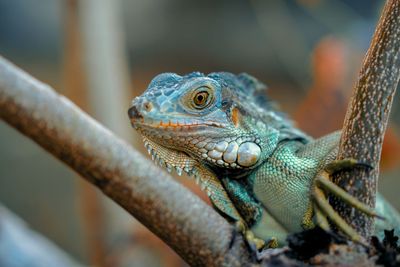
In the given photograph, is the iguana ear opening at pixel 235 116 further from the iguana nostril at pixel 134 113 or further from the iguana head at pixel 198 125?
the iguana nostril at pixel 134 113

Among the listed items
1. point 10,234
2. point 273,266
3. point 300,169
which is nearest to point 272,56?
point 10,234

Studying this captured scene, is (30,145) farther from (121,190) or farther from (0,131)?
(121,190)

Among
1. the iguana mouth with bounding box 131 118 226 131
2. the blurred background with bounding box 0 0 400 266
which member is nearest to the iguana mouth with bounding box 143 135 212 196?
the iguana mouth with bounding box 131 118 226 131

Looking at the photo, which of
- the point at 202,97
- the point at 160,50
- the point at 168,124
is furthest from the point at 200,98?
the point at 160,50

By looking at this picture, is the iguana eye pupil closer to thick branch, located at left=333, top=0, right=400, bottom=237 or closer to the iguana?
the iguana

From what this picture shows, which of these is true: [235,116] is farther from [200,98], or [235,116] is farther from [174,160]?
[174,160]

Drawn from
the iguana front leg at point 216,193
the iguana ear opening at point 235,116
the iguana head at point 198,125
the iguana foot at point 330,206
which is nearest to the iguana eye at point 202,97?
the iguana head at point 198,125
